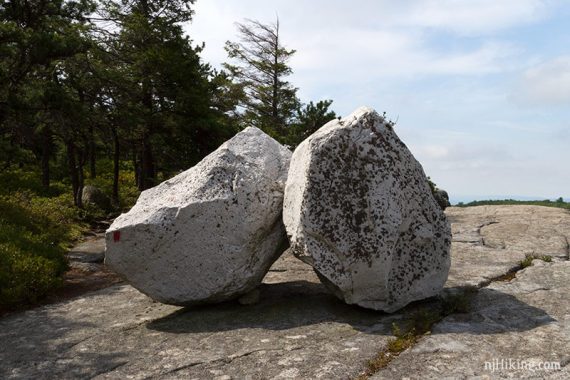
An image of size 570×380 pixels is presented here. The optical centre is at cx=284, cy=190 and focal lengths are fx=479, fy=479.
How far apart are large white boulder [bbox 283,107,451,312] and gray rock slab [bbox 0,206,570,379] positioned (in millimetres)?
545

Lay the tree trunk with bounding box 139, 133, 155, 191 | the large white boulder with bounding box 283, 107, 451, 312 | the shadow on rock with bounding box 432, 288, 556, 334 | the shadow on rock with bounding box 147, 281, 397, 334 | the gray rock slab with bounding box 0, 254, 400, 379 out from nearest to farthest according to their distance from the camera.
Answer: the gray rock slab with bounding box 0, 254, 400, 379, the shadow on rock with bounding box 432, 288, 556, 334, the large white boulder with bounding box 283, 107, 451, 312, the shadow on rock with bounding box 147, 281, 397, 334, the tree trunk with bounding box 139, 133, 155, 191

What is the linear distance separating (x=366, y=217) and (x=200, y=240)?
106 inches

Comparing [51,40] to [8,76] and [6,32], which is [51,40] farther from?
[8,76]

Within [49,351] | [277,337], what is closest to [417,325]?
→ [277,337]

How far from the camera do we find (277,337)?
6750mm

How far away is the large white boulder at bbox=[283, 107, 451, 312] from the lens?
7109mm

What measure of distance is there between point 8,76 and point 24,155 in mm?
2718

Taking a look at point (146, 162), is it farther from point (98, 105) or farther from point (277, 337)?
point (277, 337)

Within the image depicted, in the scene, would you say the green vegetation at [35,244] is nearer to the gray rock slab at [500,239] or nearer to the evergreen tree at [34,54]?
the evergreen tree at [34,54]

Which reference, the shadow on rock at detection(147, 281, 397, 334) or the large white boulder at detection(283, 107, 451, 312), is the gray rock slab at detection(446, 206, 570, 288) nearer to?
the large white boulder at detection(283, 107, 451, 312)

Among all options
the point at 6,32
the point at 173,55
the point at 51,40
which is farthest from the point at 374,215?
the point at 173,55

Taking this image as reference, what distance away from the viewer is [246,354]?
245 inches

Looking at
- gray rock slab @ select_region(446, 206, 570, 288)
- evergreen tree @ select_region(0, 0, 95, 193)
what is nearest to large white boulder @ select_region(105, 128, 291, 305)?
gray rock slab @ select_region(446, 206, 570, 288)

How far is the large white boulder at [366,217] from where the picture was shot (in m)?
Answer: 7.11
